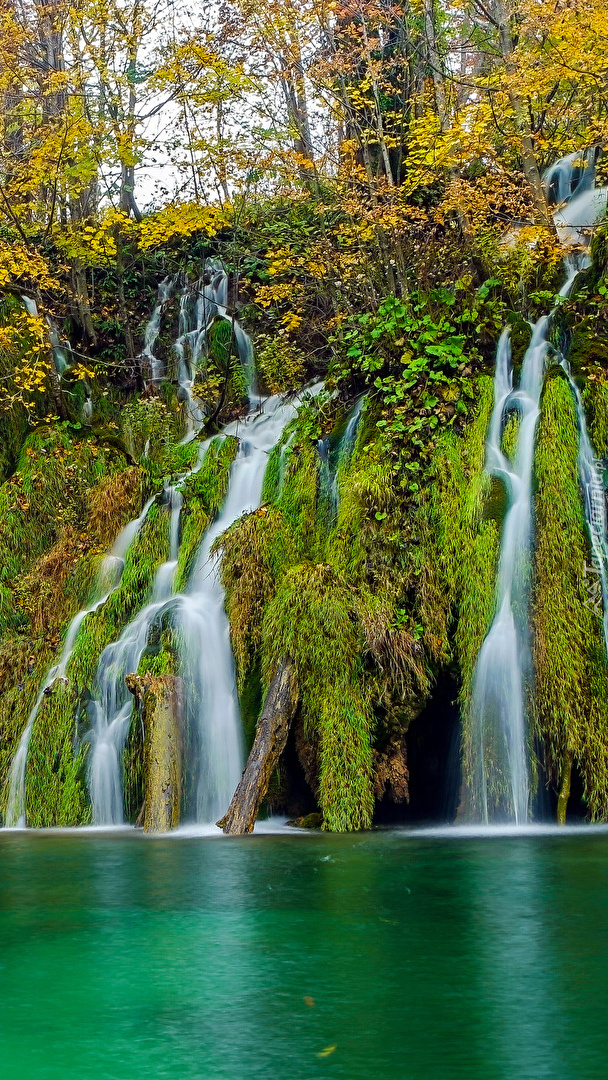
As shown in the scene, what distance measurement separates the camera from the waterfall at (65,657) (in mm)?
11414

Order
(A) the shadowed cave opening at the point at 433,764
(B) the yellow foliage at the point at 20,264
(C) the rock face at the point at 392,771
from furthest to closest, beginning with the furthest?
(B) the yellow foliage at the point at 20,264 < (A) the shadowed cave opening at the point at 433,764 < (C) the rock face at the point at 392,771

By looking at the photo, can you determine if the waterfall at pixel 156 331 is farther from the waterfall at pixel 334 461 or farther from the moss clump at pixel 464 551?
the moss clump at pixel 464 551

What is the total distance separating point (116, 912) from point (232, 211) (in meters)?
12.7

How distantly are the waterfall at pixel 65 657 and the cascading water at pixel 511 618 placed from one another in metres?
4.57

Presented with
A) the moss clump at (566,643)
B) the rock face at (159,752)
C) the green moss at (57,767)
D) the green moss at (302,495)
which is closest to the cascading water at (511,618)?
the moss clump at (566,643)

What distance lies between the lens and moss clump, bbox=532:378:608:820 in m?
9.51

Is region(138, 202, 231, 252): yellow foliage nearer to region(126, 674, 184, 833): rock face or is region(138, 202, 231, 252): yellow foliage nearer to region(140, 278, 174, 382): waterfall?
region(140, 278, 174, 382): waterfall

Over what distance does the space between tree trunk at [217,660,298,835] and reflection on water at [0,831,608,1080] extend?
1.18 m

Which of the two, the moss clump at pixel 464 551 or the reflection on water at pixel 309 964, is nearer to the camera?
the reflection on water at pixel 309 964

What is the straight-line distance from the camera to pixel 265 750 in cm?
970

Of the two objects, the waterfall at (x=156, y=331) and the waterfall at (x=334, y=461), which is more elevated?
the waterfall at (x=156, y=331)

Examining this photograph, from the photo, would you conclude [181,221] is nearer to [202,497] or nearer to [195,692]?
[202,497]

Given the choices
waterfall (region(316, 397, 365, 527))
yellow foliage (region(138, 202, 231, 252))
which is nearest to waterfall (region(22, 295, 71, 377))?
yellow foliage (region(138, 202, 231, 252))

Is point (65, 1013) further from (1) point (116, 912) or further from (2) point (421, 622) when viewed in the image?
(2) point (421, 622)
